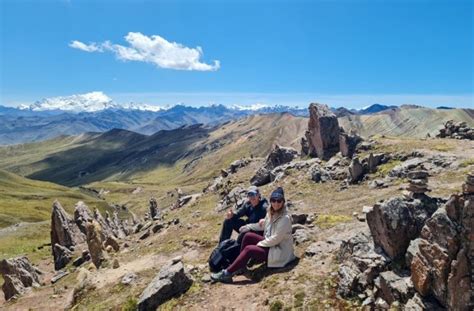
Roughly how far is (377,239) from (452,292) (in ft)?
16.8

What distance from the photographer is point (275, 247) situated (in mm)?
21547

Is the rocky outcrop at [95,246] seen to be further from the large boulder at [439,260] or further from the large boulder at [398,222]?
the large boulder at [439,260]

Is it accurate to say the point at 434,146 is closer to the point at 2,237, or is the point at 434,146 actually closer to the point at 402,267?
the point at 402,267

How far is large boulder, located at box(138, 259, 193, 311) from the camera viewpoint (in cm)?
2172

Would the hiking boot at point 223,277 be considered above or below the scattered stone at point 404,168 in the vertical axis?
below

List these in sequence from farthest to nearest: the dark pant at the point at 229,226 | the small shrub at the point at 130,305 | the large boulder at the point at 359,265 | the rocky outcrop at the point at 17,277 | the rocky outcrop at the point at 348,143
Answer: the rocky outcrop at the point at 348,143 → the rocky outcrop at the point at 17,277 → the dark pant at the point at 229,226 → the small shrub at the point at 130,305 → the large boulder at the point at 359,265

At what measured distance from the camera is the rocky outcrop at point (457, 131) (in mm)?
55562

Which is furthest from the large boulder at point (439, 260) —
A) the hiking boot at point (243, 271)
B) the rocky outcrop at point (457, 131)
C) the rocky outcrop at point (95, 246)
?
the rocky outcrop at point (457, 131)

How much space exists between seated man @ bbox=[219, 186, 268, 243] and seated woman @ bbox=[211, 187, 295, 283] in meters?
1.32

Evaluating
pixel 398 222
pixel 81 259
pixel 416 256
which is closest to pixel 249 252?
pixel 398 222

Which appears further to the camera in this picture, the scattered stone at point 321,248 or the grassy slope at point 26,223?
the grassy slope at point 26,223

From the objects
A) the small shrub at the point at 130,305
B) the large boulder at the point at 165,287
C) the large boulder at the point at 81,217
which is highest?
the large boulder at the point at 165,287

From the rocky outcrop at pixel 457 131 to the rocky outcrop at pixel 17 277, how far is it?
53.1 metres

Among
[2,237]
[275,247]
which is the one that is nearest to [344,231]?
[275,247]
